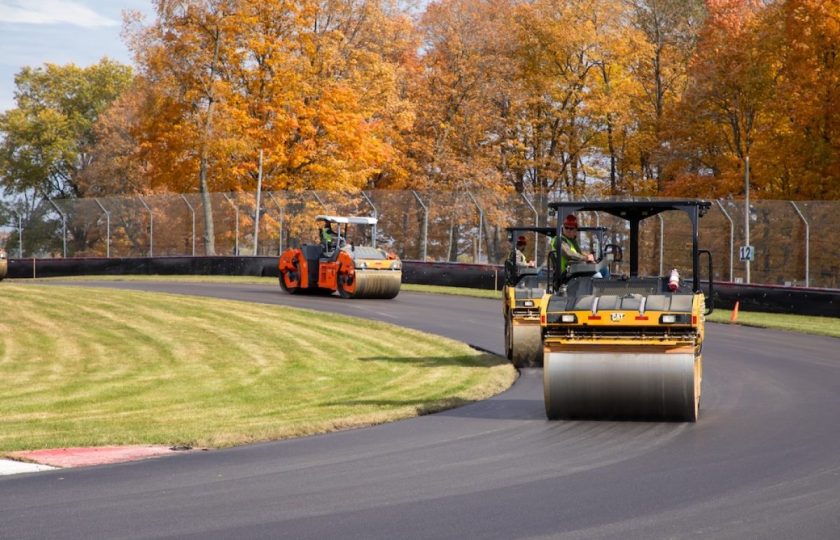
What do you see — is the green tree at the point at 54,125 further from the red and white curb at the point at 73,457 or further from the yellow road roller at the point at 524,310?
the red and white curb at the point at 73,457

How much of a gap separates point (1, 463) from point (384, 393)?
6125mm

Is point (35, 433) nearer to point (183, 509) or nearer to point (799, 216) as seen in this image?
point (183, 509)

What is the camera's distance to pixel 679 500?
8625mm

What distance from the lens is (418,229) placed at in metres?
44.2

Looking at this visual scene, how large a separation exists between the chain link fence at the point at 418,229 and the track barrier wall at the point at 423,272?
247 cm

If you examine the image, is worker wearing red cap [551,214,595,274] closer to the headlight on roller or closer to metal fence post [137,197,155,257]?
the headlight on roller

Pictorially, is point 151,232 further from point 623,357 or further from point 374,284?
point 623,357

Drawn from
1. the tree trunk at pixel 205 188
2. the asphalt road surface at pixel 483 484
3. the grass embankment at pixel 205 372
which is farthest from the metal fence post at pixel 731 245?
the asphalt road surface at pixel 483 484

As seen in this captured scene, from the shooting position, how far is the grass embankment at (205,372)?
41.5 feet

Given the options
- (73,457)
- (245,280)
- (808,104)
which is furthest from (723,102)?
(73,457)

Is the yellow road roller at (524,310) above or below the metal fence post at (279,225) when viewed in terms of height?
below

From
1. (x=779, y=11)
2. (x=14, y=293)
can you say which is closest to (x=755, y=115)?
(x=779, y=11)

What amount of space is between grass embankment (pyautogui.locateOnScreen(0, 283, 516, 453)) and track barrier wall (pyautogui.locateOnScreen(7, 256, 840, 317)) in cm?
1139

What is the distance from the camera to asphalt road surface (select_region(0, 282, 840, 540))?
7.75 metres
